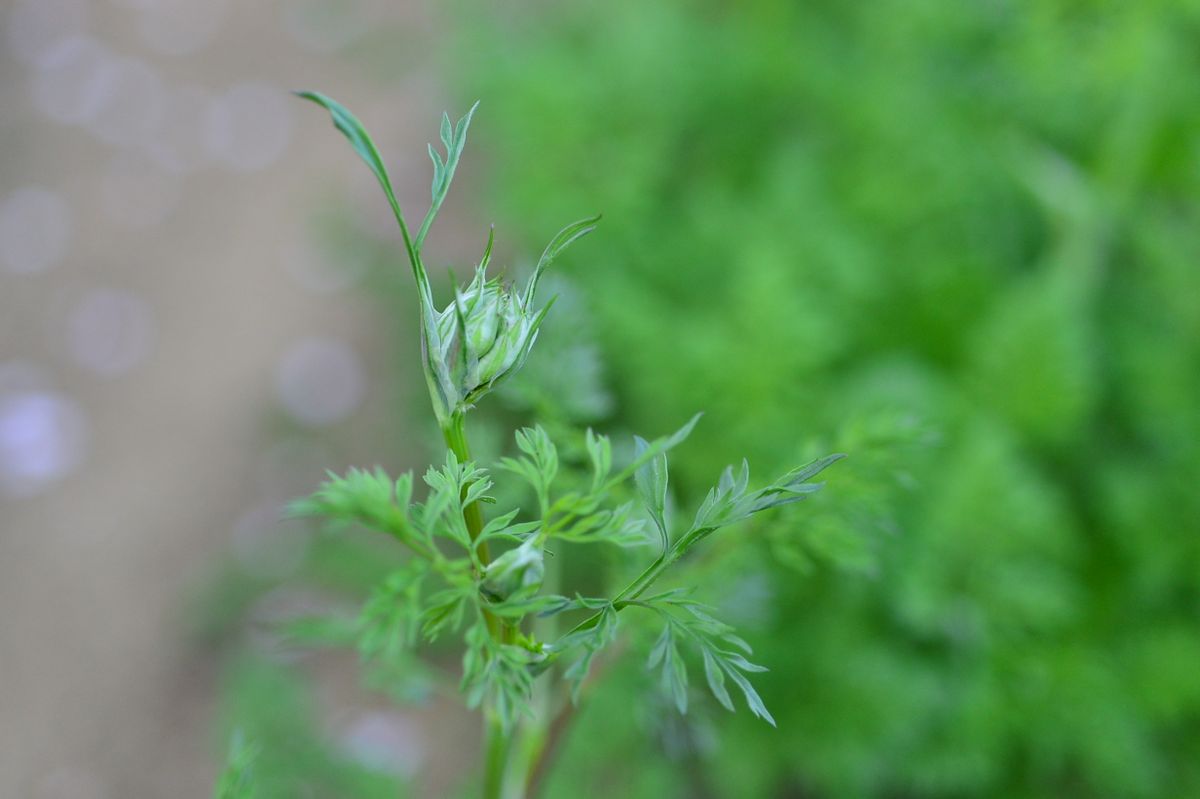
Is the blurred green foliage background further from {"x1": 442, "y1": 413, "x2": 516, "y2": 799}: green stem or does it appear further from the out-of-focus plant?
the out-of-focus plant

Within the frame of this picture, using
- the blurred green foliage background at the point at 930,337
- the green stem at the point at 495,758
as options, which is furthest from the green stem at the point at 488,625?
the blurred green foliage background at the point at 930,337

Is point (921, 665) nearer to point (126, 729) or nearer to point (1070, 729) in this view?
point (1070, 729)

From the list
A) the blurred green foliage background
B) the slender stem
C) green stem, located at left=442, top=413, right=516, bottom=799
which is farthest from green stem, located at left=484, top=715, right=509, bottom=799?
the blurred green foliage background

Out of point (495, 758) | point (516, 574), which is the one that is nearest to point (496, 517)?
point (516, 574)

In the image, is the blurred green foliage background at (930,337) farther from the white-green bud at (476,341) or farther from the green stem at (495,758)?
the white-green bud at (476,341)

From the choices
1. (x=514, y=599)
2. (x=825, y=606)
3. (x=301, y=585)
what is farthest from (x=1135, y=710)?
(x=301, y=585)

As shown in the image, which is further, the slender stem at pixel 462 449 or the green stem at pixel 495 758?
the green stem at pixel 495 758

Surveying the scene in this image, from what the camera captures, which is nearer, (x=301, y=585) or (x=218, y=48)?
(x=301, y=585)

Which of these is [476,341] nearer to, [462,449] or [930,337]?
[462,449]

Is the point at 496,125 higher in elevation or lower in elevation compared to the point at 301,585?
higher
